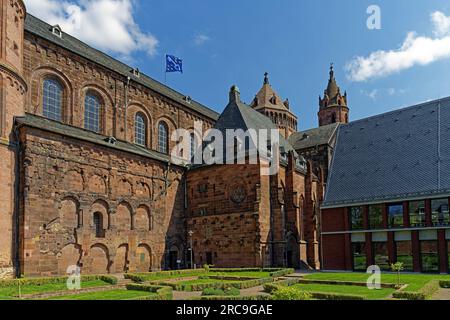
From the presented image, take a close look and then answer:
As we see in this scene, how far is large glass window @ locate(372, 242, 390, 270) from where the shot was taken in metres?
33.3

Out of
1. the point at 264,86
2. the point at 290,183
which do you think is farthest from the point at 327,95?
the point at 290,183

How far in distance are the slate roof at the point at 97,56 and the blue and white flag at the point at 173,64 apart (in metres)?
2.48

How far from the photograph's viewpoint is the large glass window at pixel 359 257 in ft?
113

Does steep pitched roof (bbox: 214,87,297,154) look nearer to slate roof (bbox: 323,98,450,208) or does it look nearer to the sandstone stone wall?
slate roof (bbox: 323,98,450,208)

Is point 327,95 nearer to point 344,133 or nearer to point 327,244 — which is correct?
point 344,133

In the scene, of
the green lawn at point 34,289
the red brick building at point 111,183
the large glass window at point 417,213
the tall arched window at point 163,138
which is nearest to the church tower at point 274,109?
the red brick building at point 111,183

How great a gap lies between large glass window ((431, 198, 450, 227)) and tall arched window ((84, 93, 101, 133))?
95.4ft

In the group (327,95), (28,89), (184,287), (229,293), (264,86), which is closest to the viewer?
(229,293)

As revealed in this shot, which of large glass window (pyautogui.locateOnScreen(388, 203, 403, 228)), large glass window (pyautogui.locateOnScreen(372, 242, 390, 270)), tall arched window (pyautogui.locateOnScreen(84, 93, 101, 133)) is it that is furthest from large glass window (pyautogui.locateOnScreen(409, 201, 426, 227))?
tall arched window (pyautogui.locateOnScreen(84, 93, 101, 133))

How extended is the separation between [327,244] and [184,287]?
17399 mm

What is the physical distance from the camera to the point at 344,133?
43906 millimetres

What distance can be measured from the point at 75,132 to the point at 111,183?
5047 mm

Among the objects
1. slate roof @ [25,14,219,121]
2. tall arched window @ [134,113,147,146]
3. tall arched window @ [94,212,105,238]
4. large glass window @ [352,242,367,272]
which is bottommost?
large glass window @ [352,242,367,272]

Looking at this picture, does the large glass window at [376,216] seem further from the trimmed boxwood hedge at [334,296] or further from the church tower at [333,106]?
the church tower at [333,106]
